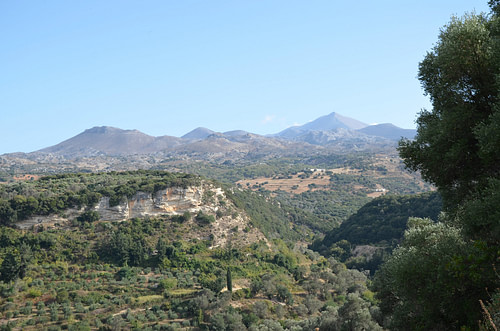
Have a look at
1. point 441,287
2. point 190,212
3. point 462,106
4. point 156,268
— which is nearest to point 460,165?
point 462,106

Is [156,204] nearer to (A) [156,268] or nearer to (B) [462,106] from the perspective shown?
(A) [156,268]

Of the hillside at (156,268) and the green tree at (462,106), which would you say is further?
the hillside at (156,268)

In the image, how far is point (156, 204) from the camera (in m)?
51.7

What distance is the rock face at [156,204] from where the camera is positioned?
48531 millimetres

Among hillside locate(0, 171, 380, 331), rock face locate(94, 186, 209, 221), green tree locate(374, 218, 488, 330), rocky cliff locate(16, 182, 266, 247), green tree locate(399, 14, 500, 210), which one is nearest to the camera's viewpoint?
green tree locate(374, 218, 488, 330)

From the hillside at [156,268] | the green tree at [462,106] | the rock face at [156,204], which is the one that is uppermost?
the green tree at [462,106]

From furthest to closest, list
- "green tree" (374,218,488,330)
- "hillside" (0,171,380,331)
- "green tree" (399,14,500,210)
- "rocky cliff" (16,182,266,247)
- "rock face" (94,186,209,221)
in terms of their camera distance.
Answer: "rock face" (94,186,209,221), "rocky cliff" (16,182,266,247), "hillside" (0,171,380,331), "green tree" (399,14,500,210), "green tree" (374,218,488,330)

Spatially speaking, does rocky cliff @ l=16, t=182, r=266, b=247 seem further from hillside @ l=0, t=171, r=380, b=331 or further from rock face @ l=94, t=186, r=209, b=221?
A: hillside @ l=0, t=171, r=380, b=331

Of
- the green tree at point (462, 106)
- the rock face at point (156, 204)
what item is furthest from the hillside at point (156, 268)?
the green tree at point (462, 106)

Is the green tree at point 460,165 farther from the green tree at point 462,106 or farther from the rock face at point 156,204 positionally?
the rock face at point 156,204

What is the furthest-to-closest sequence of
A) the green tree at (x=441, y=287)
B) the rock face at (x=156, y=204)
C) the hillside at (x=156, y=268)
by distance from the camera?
the rock face at (x=156, y=204) → the hillside at (x=156, y=268) → the green tree at (x=441, y=287)

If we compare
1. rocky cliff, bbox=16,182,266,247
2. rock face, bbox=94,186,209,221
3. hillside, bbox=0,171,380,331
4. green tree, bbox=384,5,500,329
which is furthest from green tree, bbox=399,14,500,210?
rock face, bbox=94,186,209,221

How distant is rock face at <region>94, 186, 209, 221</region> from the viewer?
4853 cm

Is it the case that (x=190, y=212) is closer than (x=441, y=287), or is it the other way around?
(x=441, y=287)
